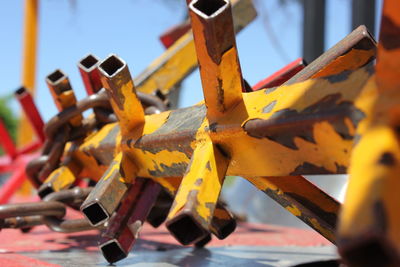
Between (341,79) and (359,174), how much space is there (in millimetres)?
163

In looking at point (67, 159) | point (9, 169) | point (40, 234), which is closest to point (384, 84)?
point (67, 159)

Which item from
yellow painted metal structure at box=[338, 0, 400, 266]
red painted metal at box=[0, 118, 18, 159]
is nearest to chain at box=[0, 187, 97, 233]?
yellow painted metal structure at box=[338, 0, 400, 266]

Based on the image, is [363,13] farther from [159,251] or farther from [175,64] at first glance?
[159,251]

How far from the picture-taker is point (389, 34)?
458mm

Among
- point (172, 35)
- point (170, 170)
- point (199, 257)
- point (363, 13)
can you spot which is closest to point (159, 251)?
point (199, 257)

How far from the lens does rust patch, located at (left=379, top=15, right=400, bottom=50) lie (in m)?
0.45

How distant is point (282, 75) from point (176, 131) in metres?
0.31

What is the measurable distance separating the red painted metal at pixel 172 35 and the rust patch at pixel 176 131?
2.83 ft

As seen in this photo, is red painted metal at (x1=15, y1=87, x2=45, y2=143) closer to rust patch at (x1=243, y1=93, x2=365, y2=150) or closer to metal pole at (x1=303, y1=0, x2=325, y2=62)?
rust patch at (x1=243, y1=93, x2=365, y2=150)

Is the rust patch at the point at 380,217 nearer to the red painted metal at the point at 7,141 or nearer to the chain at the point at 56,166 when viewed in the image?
the chain at the point at 56,166

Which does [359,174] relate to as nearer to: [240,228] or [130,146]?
[130,146]

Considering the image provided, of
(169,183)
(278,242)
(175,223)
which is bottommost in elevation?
(278,242)

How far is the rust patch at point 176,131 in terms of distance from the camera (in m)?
0.74

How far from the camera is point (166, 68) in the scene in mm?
1485
